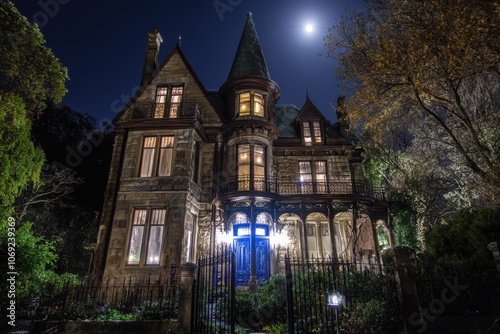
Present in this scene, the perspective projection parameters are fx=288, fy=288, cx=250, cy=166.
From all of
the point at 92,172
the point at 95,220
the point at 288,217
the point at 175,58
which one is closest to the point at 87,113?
the point at 92,172

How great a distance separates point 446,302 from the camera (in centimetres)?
799

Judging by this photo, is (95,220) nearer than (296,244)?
No

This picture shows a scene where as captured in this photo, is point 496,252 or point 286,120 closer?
point 496,252

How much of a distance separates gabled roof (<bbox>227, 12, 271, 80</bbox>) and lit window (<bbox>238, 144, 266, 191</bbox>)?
217 inches

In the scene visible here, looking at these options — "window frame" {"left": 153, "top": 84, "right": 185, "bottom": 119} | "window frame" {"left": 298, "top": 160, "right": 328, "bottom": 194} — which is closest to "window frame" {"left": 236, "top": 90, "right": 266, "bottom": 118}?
"window frame" {"left": 153, "top": 84, "right": 185, "bottom": 119}

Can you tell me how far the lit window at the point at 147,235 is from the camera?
13891mm

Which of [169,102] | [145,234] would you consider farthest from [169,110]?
[145,234]

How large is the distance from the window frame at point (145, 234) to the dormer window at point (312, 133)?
10.9m

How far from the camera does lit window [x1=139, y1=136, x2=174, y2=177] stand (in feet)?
51.5

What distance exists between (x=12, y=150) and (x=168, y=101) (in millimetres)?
8328

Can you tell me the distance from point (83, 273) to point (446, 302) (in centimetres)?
2412

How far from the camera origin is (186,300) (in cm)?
737

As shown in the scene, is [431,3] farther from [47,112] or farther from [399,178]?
[47,112]

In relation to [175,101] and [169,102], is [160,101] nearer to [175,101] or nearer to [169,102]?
[169,102]
